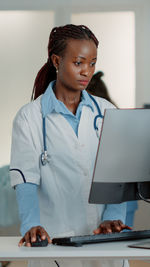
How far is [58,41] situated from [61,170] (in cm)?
44

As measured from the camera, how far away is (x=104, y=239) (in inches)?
62.0

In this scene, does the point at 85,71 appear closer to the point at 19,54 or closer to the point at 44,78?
the point at 44,78

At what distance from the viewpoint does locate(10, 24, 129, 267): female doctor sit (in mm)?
1749

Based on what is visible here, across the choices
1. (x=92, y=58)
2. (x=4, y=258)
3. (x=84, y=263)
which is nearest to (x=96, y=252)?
(x=4, y=258)

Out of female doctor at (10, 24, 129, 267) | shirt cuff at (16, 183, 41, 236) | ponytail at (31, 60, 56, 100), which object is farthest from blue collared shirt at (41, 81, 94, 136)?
shirt cuff at (16, 183, 41, 236)

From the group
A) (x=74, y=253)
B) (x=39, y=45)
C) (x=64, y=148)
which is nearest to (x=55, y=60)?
(x=64, y=148)

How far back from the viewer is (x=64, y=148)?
1.81 m

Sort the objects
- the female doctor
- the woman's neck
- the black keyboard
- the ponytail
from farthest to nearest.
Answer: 1. the ponytail
2. the woman's neck
3. the female doctor
4. the black keyboard

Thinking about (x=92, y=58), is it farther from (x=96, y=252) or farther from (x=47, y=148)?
(x=96, y=252)

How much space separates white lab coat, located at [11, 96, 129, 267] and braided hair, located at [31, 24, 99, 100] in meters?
0.19

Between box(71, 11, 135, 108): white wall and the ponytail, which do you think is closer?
the ponytail

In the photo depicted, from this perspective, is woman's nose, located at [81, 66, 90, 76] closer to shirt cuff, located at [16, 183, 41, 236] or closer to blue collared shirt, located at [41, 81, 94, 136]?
blue collared shirt, located at [41, 81, 94, 136]

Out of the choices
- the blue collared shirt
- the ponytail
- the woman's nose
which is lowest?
the blue collared shirt

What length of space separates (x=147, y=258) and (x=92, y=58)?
670mm
